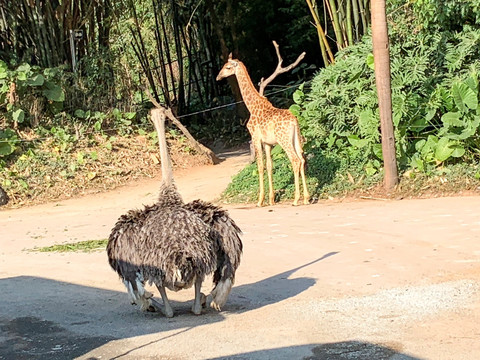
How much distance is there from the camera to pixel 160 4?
2188 cm

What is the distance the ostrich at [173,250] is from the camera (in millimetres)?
6539

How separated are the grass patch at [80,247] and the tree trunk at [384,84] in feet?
15.9

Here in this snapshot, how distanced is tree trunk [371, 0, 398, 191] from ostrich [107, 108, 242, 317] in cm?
677

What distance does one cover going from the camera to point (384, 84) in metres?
13.3

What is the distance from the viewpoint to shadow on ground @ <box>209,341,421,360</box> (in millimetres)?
5586

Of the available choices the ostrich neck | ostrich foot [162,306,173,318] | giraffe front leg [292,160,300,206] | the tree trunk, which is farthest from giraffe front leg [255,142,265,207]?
ostrich foot [162,306,173,318]

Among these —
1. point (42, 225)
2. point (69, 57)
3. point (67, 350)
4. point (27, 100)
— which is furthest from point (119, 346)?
point (69, 57)

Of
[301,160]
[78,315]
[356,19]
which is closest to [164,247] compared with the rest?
[78,315]

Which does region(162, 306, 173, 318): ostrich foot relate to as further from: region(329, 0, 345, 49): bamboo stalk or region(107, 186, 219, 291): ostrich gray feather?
region(329, 0, 345, 49): bamboo stalk

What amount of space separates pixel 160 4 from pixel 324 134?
26.5 ft

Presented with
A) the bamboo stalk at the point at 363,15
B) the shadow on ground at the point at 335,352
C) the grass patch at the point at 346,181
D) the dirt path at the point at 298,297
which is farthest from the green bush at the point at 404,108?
the shadow on ground at the point at 335,352

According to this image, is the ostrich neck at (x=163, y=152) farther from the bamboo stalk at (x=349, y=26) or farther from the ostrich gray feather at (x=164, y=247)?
the bamboo stalk at (x=349, y=26)

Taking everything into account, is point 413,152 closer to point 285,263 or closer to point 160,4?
point 285,263

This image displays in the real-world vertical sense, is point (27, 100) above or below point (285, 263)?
above
